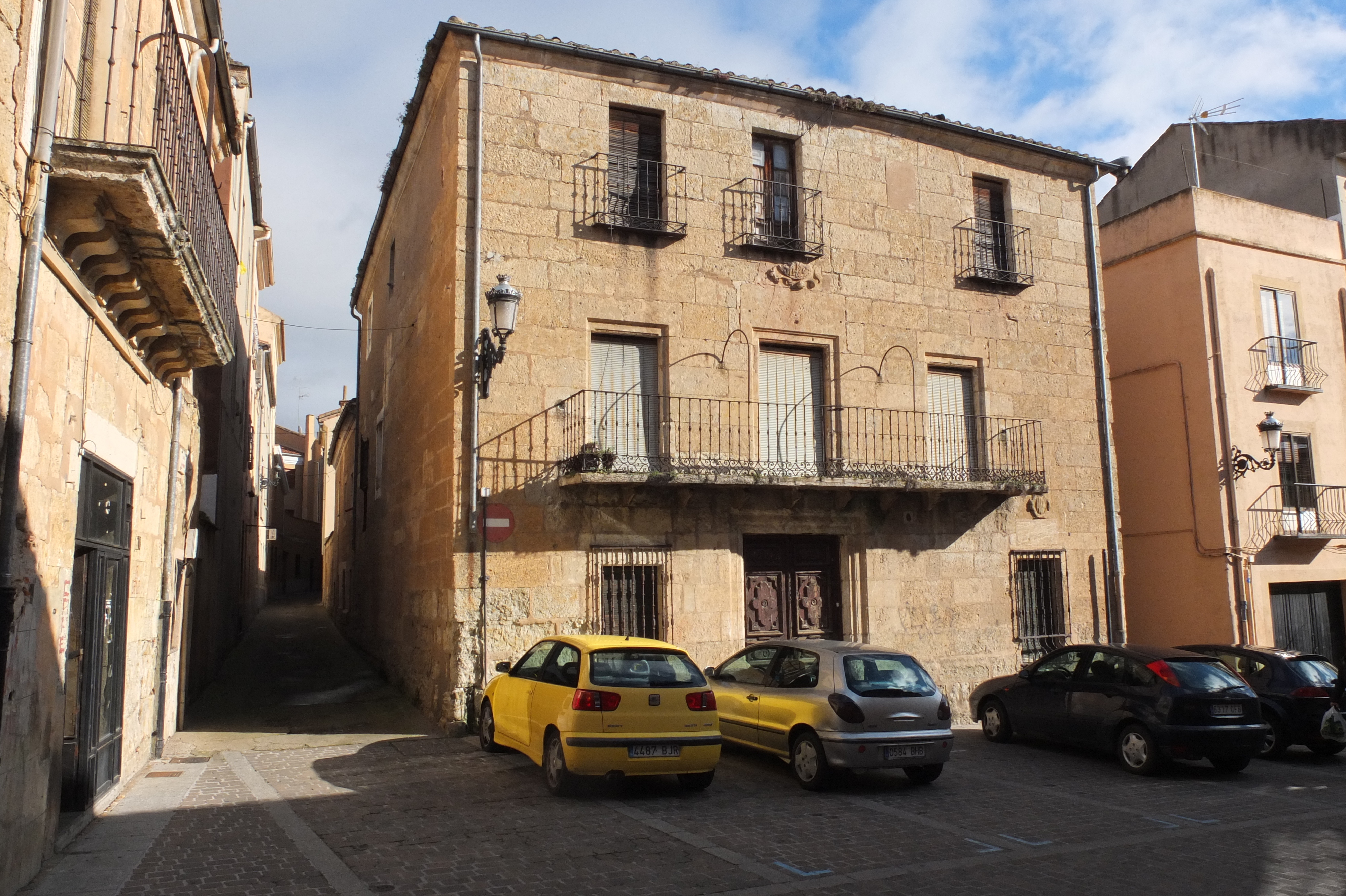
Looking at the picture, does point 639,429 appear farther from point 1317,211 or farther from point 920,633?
point 1317,211

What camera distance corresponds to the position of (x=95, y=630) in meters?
7.55

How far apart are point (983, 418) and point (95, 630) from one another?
12164 mm

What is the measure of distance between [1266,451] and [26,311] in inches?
742

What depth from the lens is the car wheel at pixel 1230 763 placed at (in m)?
10.3

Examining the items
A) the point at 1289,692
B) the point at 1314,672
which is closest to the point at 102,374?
the point at 1289,692

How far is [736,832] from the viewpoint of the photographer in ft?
24.4

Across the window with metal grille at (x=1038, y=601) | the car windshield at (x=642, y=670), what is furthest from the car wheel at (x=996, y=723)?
the car windshield at (x=642, y=670)

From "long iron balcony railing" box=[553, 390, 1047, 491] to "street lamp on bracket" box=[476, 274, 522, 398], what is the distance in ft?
3.37

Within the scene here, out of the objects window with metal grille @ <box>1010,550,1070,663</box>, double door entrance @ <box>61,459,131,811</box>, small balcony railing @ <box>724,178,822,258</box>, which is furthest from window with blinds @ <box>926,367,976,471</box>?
double door entrance @ <box>61,459,131,811</box>

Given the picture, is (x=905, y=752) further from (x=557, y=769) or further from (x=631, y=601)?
(x=631, y=601)

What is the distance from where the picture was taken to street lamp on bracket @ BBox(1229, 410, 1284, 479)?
16797mm

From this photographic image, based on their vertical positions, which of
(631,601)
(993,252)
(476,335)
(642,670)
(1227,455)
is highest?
(993,252)

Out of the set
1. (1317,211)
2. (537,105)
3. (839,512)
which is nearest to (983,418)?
(839,512)

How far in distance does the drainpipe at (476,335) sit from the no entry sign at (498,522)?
0.33 ft
